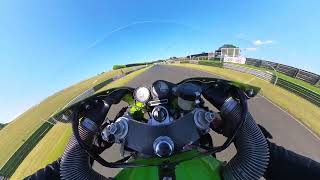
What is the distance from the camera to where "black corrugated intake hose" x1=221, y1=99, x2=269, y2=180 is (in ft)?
9.08

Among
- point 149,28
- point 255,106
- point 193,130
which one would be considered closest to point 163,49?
point 149,28

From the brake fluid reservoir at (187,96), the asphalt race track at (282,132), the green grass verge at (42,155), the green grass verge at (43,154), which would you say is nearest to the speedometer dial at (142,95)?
the brake fluid reservoir at (187,96)

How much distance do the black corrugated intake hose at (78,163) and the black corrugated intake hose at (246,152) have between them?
0.98 metres

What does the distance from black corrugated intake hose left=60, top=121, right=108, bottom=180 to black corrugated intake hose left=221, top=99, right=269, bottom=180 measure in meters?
0.98

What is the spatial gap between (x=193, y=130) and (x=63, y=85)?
1.45 metres

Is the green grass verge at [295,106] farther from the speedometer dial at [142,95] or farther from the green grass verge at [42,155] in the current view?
the speedometer dial at [142,95]

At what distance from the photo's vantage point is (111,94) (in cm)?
323

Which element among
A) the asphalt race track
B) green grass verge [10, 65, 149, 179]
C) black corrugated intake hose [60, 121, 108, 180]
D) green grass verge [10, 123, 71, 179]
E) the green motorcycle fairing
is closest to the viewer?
the green motorcycle fairing

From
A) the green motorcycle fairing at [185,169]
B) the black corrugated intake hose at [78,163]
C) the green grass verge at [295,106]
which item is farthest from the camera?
the green grass verge at [295,106]

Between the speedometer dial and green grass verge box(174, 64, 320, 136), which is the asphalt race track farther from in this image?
the speedometer dial

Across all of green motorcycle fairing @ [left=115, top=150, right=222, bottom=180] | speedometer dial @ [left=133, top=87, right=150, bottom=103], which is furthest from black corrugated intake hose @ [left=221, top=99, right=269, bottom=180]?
speedometer dial @ [left=133, top=87, right=150, bottom=103]

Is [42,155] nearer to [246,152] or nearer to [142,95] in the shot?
[142,95]

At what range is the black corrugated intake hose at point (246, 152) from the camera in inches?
109

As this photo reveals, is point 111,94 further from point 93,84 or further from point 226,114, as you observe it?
point 226,114
